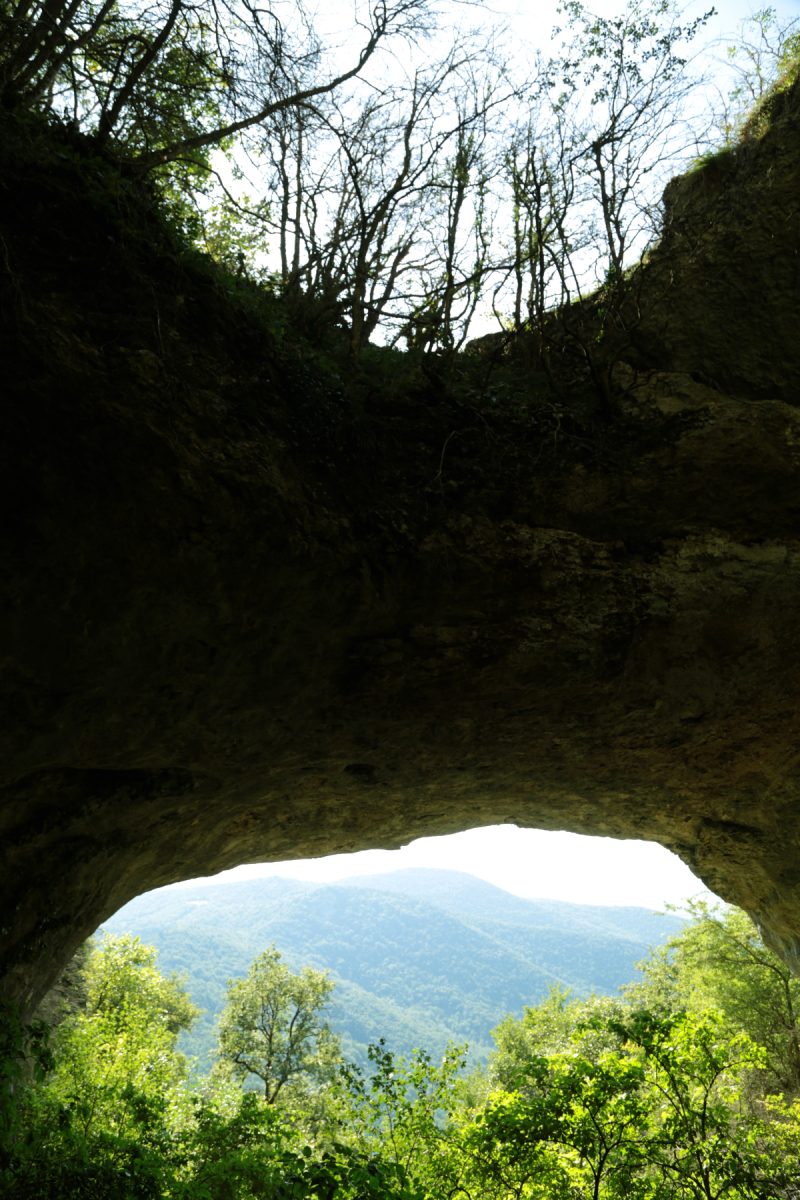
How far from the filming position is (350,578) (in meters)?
6.04

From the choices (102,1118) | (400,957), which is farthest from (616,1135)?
(400,957)

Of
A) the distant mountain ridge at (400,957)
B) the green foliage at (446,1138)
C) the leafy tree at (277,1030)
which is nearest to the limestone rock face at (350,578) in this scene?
the green foliage at (446,1138)

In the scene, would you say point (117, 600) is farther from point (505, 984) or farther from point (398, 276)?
point (505, 984)

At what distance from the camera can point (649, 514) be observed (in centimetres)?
707

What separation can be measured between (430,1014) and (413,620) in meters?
156

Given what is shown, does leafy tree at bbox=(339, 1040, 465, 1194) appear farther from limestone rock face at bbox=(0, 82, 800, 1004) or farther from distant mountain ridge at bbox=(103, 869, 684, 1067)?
distant mountain ridge at bbox=(103, 869, 684, 1067)

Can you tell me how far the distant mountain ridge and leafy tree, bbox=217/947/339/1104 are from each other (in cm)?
8977

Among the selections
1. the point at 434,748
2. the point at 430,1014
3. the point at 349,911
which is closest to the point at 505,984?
the point at 430,1014

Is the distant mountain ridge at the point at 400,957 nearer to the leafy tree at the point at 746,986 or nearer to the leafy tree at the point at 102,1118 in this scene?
the leafy tree at the point at 746,986

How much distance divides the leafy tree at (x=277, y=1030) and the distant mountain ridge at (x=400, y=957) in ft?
295

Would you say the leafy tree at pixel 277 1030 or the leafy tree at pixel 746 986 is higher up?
the leafy tree at pixel 746 986

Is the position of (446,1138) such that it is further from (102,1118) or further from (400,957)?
(400,957)

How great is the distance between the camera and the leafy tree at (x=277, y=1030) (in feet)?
80.7

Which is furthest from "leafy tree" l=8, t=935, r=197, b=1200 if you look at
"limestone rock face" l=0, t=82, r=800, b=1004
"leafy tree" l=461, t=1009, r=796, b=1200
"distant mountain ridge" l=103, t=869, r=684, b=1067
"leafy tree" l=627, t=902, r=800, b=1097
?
"distant mountain ridge" l=103, t=869, r=684, b=1067
